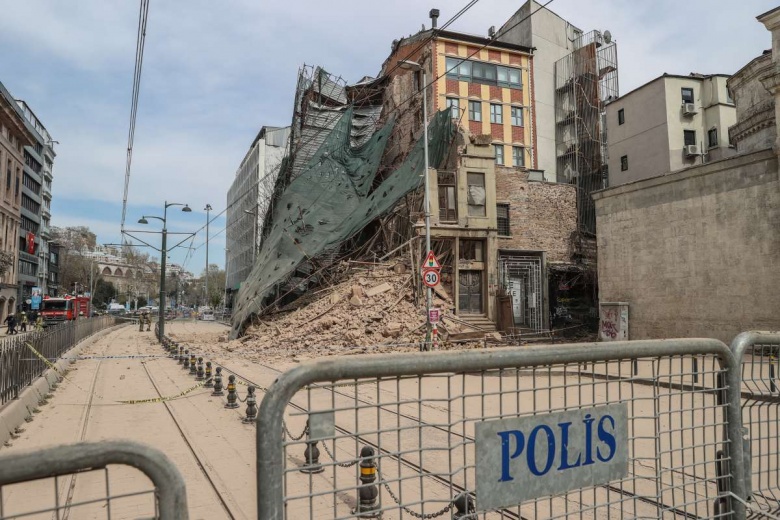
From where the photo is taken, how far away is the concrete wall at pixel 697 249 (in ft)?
57.8

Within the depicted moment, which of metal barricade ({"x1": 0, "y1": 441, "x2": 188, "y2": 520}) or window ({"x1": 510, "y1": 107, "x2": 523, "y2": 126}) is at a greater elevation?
window ({"x1": 510, "y1": 107, "x2": 523, "y2": 126})

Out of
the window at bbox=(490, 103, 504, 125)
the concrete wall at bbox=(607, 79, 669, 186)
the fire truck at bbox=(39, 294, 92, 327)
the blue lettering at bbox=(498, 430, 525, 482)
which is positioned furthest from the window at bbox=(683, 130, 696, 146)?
the fire truck at bbox=(39, 294, 92, 327)

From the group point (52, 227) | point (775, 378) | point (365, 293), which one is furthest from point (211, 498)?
point (52, 227)

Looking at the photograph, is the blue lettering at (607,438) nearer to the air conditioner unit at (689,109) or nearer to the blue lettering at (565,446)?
the blue lettering at (565,446)

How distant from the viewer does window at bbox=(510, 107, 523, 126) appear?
133ft

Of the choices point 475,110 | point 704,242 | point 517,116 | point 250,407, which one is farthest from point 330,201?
point 250,407

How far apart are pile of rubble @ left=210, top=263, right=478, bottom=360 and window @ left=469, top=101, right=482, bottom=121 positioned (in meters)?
17.8

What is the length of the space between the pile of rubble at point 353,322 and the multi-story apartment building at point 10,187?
1415 inches

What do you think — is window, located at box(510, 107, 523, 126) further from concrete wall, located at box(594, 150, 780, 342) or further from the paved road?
the paved road

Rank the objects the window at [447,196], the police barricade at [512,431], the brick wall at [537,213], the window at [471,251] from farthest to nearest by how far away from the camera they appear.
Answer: the brick wall at [537,213] < the window at [447,196] < the window at [471,251] < the police barricade at [512,431]

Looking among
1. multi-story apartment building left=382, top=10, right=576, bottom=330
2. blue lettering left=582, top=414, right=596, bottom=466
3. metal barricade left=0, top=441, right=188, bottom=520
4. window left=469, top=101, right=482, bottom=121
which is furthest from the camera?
window left=469, top=101, right=482, bottom=121

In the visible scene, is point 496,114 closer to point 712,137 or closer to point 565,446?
point 712,137

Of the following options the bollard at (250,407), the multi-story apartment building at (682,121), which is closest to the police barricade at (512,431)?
the bollard at (250,407)

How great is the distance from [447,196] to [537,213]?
286 inches
